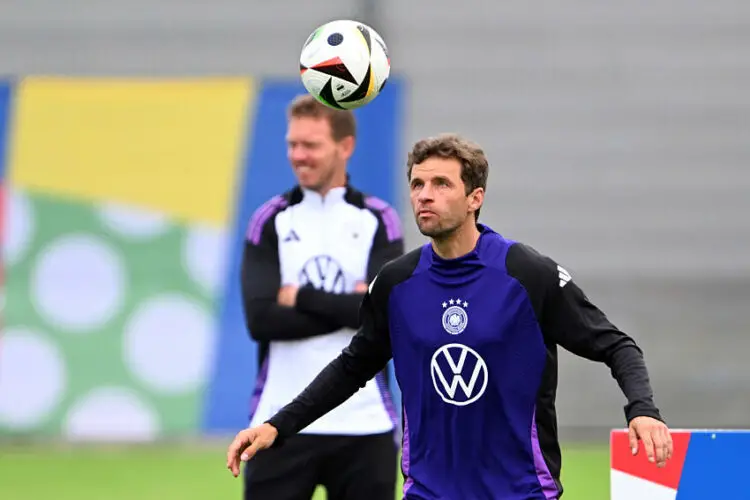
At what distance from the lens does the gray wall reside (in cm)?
1070

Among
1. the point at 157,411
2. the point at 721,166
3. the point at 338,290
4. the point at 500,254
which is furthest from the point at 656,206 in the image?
the point at 500,254

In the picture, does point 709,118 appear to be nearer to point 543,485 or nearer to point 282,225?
point 282,225

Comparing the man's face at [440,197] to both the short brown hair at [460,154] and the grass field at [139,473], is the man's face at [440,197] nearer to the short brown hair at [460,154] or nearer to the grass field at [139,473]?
the short brown hair at [460,154]

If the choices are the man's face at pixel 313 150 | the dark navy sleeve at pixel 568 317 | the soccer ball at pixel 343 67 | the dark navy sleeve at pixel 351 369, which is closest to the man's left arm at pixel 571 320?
the dark navy sleeve at pixel 568 317

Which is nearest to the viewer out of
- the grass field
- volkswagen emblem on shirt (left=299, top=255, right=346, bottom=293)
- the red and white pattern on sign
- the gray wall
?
the red and white pattern on sign

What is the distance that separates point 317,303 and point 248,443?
4.08 ft

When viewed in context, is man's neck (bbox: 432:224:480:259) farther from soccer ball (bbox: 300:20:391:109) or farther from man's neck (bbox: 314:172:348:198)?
man's neck (bbox: 314:172:348:198)

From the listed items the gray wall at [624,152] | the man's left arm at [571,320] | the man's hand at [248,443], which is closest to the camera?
the man's left arm at [571,320]

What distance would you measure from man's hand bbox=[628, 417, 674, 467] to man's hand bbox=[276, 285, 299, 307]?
190cm

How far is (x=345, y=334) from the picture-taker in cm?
528

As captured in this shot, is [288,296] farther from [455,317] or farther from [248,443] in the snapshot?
[455,317]

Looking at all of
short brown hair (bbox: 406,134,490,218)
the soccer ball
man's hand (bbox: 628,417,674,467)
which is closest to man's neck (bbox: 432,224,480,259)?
short brown hair (bbox: 406,134,490,218)

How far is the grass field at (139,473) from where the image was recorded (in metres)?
8.31

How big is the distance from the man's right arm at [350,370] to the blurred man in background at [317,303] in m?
0.94
